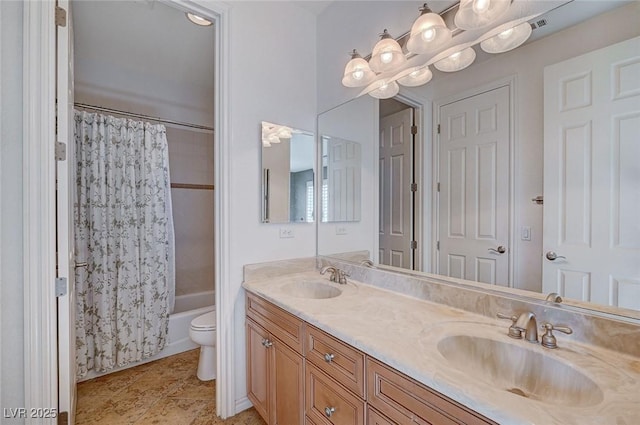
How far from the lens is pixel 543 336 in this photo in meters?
0.95

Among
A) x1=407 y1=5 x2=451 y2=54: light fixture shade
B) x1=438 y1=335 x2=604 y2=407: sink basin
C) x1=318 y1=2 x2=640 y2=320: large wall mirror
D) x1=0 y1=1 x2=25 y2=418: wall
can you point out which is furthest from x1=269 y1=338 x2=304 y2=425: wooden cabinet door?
x1=407 y1=5 x2=451 y2=54: light fixture shade

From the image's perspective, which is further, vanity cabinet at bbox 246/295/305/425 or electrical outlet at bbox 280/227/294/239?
electrical outlet at bbox 280/227/294/239

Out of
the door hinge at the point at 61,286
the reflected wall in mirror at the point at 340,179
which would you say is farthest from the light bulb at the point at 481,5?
the door hinge at the point at 61,286

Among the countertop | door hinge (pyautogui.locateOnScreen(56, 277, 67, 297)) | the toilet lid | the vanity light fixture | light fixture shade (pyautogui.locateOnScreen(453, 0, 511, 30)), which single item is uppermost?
the vanity light fixture

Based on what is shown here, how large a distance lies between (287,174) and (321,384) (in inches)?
52.5

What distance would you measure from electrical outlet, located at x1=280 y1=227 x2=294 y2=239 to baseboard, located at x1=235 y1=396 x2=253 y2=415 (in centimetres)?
105

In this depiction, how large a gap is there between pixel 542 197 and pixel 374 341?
2.75 ft

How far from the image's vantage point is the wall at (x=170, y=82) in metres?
2.08

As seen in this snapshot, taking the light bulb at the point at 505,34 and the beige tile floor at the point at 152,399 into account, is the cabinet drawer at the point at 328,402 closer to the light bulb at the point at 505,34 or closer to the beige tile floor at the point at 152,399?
the beige tile floor at the point at 152,399

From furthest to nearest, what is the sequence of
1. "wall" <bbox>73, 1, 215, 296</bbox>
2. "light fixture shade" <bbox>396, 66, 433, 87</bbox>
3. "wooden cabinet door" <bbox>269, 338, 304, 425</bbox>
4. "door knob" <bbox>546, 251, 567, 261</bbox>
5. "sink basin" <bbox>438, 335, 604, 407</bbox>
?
"wall" <bbox>73, 1, 215, 296</bbox>, "light fixture shade" <bbox>396, 66, 433, 87</bbox>, "wooden cabinet door" <bbox>269, 338, 304, 425</bbox>, "door knob" <bbox>546, 251, 567, 261</bbox>, "sink basin" <bbox>438, 335, 604, 407</bbox>

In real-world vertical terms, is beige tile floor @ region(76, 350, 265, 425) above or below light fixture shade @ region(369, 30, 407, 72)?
below

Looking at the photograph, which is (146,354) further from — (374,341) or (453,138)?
(453,138)

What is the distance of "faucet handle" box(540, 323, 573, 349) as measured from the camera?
925mm

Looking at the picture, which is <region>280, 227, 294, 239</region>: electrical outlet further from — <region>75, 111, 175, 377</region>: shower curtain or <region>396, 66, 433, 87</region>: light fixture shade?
<region>75, 111, 175, 377</region>: shower curtain
